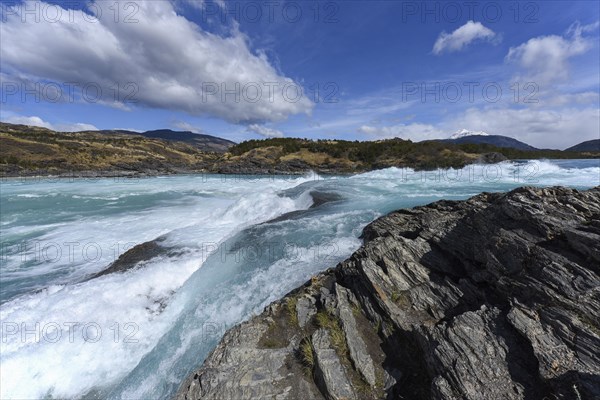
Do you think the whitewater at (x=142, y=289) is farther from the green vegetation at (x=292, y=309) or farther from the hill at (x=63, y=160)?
the hill at (x=63, y=160)

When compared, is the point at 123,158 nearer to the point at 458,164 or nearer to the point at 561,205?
the point at 458,164

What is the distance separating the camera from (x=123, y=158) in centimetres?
9075

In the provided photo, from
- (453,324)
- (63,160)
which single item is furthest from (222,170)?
(453,324)

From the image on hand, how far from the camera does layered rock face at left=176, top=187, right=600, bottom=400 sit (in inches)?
180

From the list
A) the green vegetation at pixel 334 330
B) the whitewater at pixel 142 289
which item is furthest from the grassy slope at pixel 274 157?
the green vegetation at pixel 334 330

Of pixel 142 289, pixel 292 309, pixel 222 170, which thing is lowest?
pixel 142 289

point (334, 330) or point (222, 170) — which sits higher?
point (222, 170)

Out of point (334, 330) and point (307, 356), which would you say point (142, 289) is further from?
point (334, 330)

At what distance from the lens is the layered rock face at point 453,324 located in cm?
457

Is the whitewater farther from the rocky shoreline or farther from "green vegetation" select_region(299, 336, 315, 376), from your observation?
the rocky shoreline

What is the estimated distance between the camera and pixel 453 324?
18.0ft

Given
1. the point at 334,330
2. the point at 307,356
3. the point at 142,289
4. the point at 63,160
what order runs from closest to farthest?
1. the point at 307,356
2. the point at 334,330
3. the point at 142,289
4. the point at 63,160

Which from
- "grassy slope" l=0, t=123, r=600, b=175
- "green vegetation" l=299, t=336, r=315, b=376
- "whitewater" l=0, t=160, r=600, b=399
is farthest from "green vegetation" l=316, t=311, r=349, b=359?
"grassy slope" l=0, t=123, r=600, b=175

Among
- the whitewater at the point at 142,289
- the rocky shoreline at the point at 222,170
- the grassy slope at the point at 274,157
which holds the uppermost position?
the grassy slope at the point at 274,157
